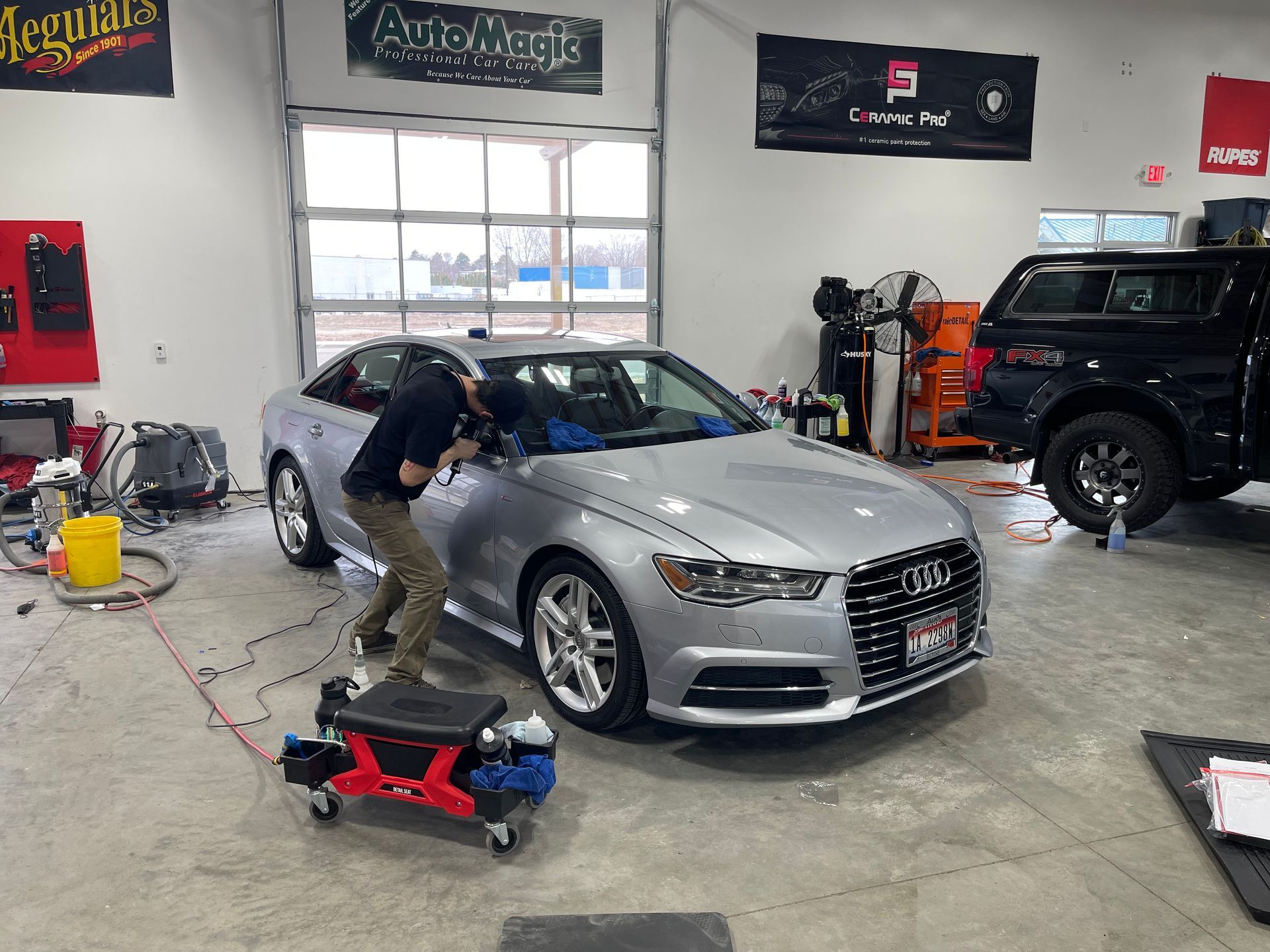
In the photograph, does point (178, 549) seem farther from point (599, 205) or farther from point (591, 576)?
point (599, 205)

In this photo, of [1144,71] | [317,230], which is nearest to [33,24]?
[317,230]

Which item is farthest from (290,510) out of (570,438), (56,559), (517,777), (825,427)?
(825,427)

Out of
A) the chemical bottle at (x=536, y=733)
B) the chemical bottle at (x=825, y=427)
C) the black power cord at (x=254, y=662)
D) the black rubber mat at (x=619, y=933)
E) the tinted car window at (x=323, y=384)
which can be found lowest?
the black power cord at (x=254, y=662)

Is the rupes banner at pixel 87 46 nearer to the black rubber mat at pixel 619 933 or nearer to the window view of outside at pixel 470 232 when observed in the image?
the window view of outside at pixel 470 232

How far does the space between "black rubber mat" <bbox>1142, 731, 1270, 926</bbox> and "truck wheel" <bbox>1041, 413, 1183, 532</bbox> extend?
302 cm

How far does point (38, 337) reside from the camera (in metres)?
7.46

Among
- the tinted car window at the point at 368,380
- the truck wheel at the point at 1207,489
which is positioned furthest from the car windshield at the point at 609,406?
the truck wheel at the point at 1207,489

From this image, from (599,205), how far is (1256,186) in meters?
8.29

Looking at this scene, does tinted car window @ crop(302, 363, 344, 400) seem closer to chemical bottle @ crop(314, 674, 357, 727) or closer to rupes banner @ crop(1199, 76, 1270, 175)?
chemical bottle @ crop(314, 674, 357, 727)

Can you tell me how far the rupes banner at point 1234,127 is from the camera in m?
10.7

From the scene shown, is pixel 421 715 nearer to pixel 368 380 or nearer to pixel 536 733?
pixel 536 733

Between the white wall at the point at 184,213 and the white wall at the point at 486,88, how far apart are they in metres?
0.28

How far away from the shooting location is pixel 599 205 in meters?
8.84

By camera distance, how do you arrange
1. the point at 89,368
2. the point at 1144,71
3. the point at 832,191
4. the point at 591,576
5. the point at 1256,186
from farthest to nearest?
the point at 1256,186
the point at 1144,71
the point at 832,191
the point at 89,368
the point at 591,576
